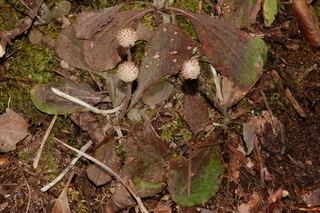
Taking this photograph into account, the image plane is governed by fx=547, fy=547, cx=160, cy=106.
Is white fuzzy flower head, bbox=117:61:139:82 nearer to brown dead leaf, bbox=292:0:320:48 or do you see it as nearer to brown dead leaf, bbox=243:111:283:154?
brown dead leaf, bbox=243:111:283:154

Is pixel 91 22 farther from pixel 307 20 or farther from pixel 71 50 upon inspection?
pixel 307 20

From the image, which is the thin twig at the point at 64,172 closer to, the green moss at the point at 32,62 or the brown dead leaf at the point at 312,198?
the green moss at the point at 32,62

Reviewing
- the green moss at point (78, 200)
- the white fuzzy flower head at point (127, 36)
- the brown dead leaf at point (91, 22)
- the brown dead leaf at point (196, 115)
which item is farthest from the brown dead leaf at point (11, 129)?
the brown dead leaf at point (196, 115)

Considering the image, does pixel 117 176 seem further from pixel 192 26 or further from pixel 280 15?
pixel 280 15

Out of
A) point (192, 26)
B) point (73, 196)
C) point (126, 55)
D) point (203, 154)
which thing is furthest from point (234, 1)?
point (73, 196)

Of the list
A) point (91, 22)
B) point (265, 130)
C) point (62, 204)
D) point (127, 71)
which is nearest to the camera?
point (127, 71)

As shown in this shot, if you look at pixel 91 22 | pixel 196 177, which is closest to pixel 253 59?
pixel 196 177
